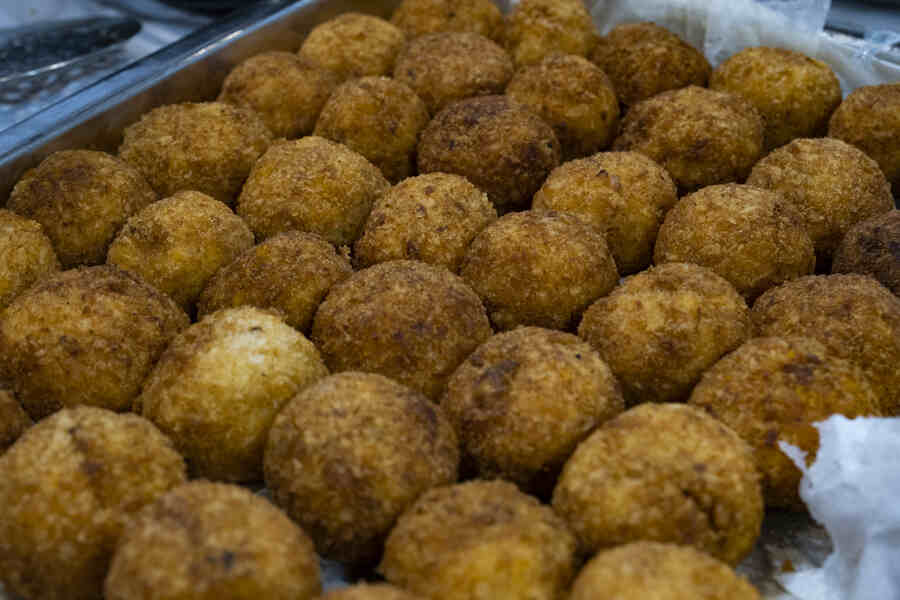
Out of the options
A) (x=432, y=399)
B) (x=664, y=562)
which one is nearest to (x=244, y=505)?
(x=432, y=399)

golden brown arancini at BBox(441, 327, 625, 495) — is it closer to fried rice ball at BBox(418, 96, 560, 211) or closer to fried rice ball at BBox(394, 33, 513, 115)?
fried rice ball at BBox(418, 96, 560, 211)

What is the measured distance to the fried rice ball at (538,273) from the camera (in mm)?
1935

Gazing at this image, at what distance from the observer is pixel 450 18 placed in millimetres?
2906

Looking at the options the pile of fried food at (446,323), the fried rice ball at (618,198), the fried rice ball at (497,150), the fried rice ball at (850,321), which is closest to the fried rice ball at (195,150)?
the pile of fried food at (446,323)

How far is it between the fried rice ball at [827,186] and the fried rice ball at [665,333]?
50 cm

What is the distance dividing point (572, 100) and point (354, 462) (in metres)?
1.36

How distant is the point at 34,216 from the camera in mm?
2104

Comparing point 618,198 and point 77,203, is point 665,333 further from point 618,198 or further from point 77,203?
point 77,203

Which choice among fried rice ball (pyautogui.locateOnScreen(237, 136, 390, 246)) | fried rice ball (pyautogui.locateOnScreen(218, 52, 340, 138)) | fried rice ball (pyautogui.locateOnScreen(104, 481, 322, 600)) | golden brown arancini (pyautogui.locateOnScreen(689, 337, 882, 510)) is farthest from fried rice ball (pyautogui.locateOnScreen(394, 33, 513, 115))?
fried rice ball (pyautogui.locateOnScreen(104, 481, 322, 600))

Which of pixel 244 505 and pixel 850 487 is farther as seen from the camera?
pixel 850 487

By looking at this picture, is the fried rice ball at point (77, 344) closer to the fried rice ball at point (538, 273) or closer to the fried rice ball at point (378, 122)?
Result: the fried rice ball at point (538, 273)

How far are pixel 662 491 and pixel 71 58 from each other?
2.57m

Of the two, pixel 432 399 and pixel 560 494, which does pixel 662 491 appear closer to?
pixel 560 494

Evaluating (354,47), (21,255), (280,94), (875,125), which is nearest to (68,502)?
(21,255)
